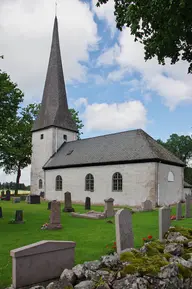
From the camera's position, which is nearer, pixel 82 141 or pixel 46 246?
pixel 46 246

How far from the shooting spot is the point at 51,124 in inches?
1304

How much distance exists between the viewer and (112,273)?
14.4 feet

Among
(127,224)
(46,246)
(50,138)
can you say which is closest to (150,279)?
(46,246)

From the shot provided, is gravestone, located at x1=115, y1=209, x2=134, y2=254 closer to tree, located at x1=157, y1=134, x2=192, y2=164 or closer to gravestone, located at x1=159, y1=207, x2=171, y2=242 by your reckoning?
gravestone, located at x1=159, y1=207, x2=171, y2=242

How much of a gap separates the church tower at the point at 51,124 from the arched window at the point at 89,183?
313 inches

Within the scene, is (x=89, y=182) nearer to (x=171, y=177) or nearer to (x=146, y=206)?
(x=171, y=177)

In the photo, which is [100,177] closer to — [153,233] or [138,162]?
[138,162]

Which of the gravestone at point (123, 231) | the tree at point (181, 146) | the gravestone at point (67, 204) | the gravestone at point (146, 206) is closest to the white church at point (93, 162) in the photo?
Result: the gravestone at point (146, 206)

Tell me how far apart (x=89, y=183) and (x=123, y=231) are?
66.5ft

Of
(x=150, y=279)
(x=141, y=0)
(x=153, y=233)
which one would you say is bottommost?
(x=153, y=233)

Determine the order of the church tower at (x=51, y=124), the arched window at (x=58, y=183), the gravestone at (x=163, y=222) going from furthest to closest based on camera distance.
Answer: the church tower at (x=51, y=124), the arched window at (x=58, y=183), the gravestone at (x=163, y=222)

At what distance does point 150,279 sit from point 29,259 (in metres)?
2.08

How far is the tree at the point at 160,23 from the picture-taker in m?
8.99

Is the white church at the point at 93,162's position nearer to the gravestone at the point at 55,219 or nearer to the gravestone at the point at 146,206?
the gravestone at the point at 146,206
